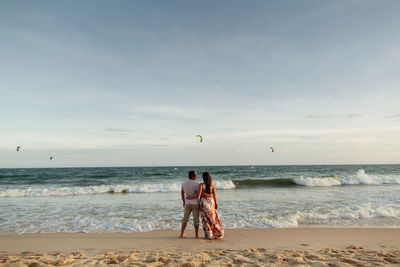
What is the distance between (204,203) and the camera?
6016 millimetres

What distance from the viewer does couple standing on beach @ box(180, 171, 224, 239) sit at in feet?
19.4

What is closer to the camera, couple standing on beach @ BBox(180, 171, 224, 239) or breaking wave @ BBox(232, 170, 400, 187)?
couple standing on beach @ BBox(180, 171, 224, 239)

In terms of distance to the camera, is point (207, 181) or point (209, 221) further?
point (207, 181)

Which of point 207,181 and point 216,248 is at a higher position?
point 207,181

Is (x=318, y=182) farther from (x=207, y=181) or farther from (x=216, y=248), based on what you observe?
(x=216, y=248)

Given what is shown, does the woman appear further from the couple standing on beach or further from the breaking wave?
the breaking wave

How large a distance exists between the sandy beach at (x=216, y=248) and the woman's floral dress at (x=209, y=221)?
0.72ft

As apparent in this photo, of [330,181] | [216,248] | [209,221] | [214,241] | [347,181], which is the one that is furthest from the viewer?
[347,181]

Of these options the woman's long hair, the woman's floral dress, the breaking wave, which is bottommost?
the breaking wave

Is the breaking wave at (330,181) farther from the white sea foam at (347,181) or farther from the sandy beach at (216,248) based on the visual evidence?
the sandy beach at (216,248)

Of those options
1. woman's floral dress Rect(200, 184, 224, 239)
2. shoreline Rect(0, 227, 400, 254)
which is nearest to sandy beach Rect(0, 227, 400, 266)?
shoreline Rect(0, 227, 400, 254)

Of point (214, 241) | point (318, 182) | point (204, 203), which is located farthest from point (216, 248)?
point (318, 182)

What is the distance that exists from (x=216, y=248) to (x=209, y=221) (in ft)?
2.62

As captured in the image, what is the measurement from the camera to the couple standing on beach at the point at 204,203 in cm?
591
